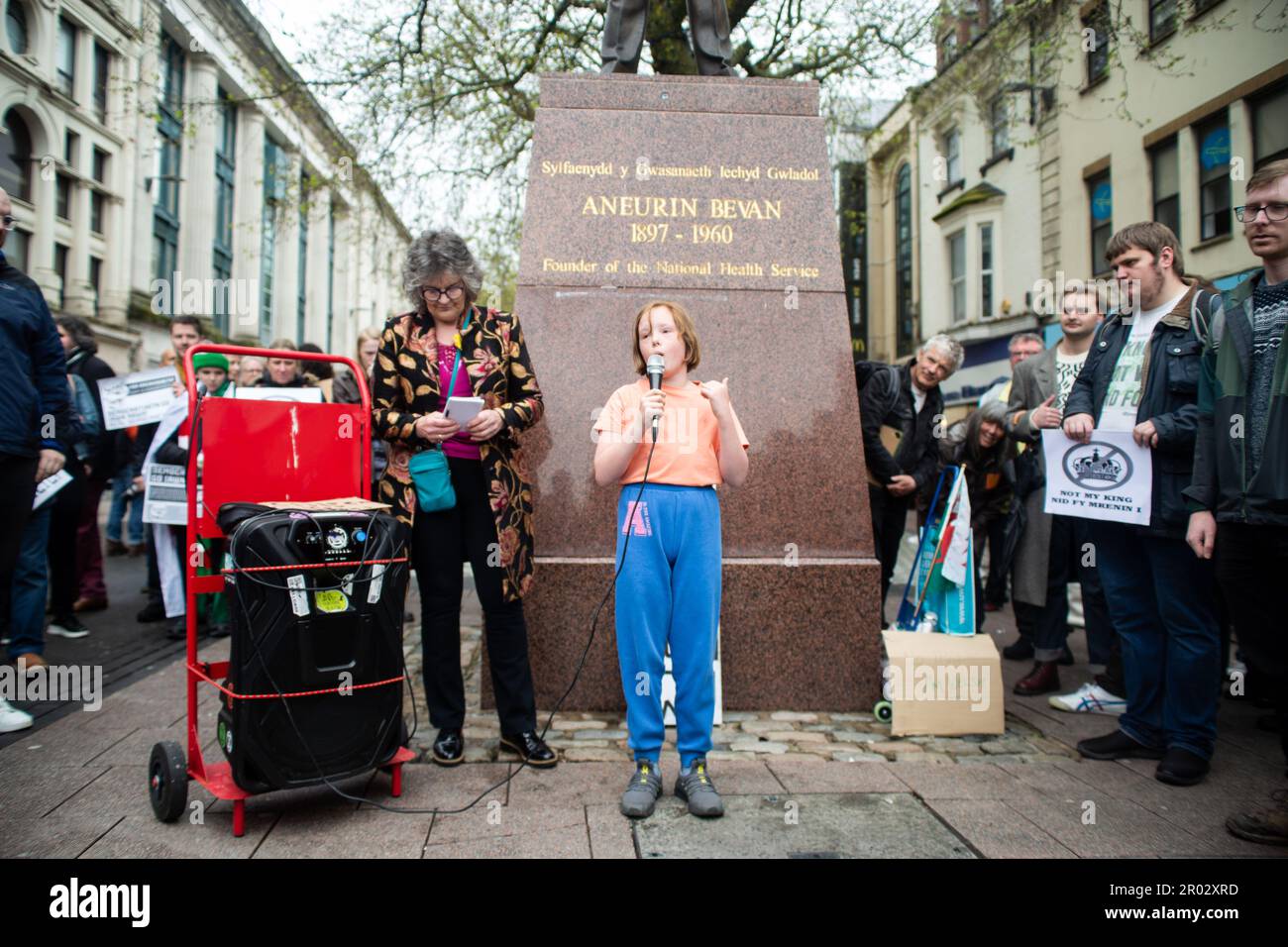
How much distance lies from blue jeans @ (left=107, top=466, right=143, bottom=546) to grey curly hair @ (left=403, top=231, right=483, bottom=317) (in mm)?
6837

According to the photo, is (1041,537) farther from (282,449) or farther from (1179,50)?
(1179,50)

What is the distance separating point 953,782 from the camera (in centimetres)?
351

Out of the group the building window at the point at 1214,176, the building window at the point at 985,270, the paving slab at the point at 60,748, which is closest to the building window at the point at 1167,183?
the building window at the point at 1214,176

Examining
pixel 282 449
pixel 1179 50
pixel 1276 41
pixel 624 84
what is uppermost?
pixel 1179 50

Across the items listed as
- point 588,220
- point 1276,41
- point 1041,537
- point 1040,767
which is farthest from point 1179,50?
point 1040,767

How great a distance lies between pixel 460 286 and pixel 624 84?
204cm

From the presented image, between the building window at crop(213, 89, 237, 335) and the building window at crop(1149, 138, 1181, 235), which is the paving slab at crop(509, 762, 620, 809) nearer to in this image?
the building window at crop(1149, 138, 1181, 235)

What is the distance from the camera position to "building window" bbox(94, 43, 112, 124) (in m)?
24.9

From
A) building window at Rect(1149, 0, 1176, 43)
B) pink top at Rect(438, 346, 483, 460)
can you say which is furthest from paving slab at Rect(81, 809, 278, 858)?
building window at Rect(1149, 0, 1176, 43)

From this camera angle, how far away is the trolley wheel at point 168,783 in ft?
9.67

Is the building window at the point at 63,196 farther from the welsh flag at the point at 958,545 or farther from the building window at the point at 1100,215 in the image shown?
the welsh flag at the point at 958,545

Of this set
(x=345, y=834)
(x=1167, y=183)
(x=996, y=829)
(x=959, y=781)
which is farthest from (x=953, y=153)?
(x=345, y=834)

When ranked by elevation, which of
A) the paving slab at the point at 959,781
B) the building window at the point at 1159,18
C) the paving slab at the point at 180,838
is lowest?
the paving slab at the point at 959,781

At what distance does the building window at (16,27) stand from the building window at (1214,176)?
77.7ft
